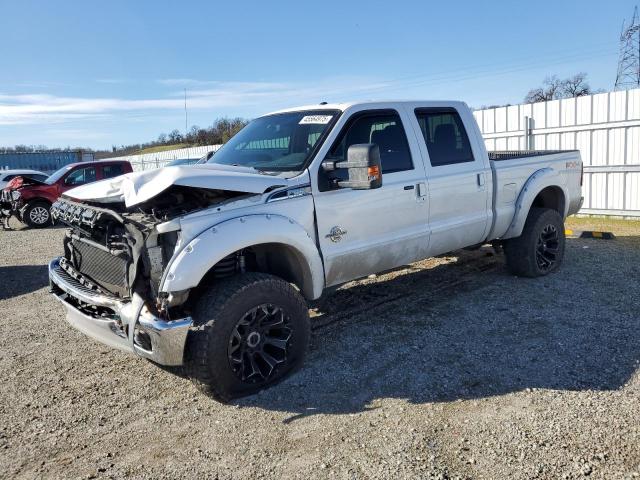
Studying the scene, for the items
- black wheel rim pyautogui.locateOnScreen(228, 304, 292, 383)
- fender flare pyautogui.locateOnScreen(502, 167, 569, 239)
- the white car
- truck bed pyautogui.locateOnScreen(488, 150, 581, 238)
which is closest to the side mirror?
black wheel rim pyautogui.locateOnScreen(228, 304, 292, 383)

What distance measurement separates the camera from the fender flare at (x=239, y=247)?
348cm

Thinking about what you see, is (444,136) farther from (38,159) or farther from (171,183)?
(38,159)

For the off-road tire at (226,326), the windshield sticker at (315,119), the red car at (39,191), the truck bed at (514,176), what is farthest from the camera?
the red car at (39,191)

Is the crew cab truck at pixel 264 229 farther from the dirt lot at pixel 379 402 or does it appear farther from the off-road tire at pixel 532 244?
the off-road tire at pixel 532 244

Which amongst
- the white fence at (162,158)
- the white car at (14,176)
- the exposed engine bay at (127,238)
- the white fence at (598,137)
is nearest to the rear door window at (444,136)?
the exposed engine bay at (127,238)

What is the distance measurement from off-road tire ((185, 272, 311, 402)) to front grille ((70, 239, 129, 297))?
61 cm

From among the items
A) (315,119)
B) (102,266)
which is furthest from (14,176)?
(315,119)

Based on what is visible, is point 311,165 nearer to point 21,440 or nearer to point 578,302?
point 21,440

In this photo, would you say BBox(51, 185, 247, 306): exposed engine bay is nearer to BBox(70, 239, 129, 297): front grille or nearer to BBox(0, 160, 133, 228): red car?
BBox(70, 239, 129, 297): front grille

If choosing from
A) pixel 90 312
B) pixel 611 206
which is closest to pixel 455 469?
pixel 90 312

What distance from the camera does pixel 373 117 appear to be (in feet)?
16.1

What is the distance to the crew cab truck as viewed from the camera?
141 inches

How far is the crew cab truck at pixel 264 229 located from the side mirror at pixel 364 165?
0.01m

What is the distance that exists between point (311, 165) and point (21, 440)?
9.12 feet
